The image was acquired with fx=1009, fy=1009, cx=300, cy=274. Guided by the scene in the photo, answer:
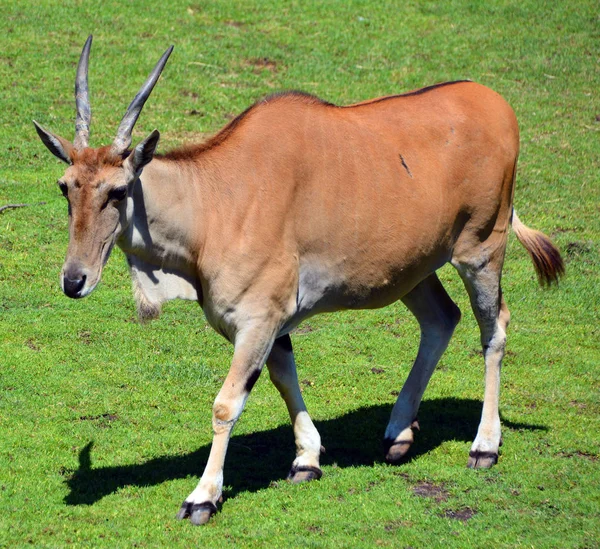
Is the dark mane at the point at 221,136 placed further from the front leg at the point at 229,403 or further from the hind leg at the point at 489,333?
the hind leg at the point at 489,333

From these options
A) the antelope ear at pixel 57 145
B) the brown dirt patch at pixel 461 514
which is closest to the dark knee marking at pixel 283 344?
the brown dirt patch at pixel 461 514

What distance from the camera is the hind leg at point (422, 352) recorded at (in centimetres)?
646

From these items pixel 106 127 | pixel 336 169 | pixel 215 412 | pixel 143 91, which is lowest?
pixel 106 127

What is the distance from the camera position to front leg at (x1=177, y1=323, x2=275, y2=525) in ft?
17.8

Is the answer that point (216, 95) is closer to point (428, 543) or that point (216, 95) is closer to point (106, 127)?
point (106, 127)

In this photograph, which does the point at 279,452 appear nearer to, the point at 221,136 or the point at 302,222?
the point at 302,222

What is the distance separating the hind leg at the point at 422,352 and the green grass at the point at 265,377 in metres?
0.19

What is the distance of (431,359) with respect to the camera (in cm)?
680

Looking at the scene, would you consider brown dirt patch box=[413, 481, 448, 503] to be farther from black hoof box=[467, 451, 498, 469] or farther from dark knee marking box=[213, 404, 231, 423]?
dark knee marking box=[213, 404, 231, 423]

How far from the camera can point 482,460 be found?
6.31 meters

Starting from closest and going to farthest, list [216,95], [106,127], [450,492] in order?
[450,492] < [106,127] < [216,95]

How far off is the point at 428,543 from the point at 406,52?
391 inches

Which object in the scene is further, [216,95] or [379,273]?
[216,95]

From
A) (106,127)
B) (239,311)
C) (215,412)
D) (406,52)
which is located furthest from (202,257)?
(406,52)
